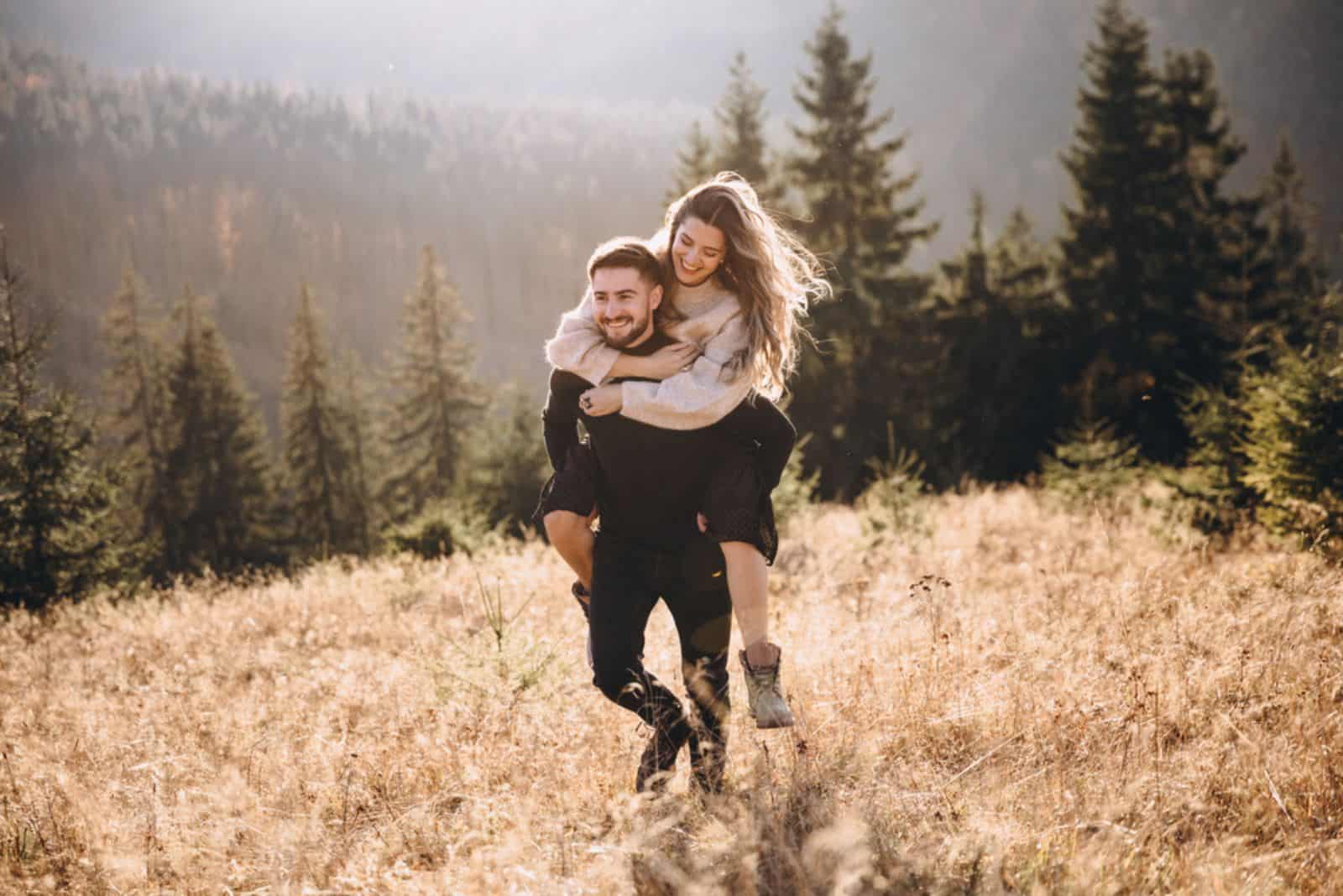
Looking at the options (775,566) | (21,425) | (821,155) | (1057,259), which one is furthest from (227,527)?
(1057,259)

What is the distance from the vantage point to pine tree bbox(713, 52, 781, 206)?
23047mm

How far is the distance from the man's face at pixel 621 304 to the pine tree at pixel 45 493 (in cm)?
1491

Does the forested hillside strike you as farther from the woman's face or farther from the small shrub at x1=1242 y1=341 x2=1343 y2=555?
the woman's face

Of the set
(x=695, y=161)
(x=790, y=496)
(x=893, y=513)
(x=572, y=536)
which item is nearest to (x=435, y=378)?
(x=695, y=161)

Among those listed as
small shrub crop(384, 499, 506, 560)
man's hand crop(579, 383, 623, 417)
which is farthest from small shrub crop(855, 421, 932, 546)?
man's hand crop(579, 383, 623, 417)

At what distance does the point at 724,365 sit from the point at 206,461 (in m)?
30.8

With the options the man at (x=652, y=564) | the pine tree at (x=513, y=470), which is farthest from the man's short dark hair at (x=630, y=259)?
the pine tree at (x=513, y=470)

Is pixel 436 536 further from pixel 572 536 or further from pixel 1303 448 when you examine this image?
pixel 1303 448

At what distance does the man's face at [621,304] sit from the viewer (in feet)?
10.5

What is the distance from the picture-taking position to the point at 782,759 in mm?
3486

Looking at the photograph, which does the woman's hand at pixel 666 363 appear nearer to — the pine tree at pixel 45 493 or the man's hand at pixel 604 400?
the man's hand at pixel 604 400

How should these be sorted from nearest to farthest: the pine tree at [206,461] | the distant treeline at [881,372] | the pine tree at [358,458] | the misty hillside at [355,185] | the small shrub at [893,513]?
1. the small shrub at [893,513]
2. the distant treeline at [881,372]
3. the pine tree at [206,461]
4. the pine tree at [358,458]
5. the misty hillside at [355,185]

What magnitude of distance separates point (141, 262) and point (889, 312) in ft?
420

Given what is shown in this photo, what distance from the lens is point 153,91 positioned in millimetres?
163125
